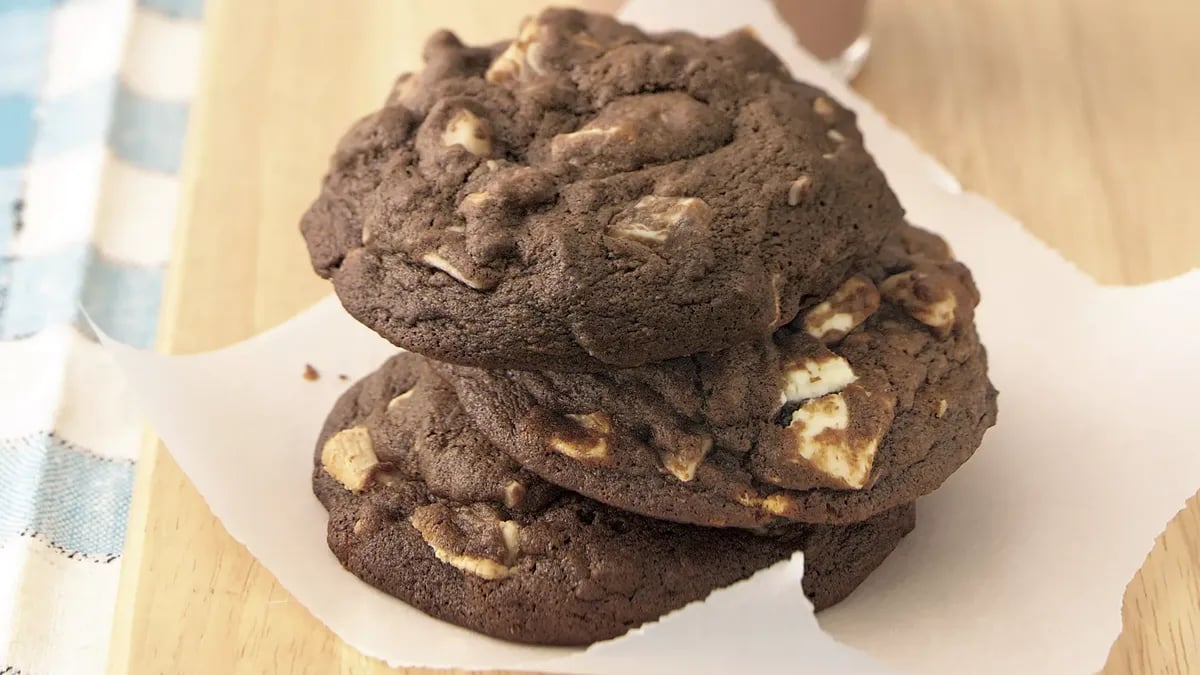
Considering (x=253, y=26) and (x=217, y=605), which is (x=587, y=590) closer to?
(x=217, y=605)

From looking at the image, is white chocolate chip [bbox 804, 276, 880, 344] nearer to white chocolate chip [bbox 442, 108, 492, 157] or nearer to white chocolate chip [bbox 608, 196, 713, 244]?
white chocolate chip [bbox 608, 196, 713, 244]

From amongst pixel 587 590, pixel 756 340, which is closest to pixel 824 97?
pixel 756 340

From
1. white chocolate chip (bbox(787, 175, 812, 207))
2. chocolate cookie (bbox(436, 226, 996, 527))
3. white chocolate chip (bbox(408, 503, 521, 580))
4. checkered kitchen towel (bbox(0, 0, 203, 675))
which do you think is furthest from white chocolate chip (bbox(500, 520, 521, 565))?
checkered kitchen towel (bbox(0, 0, 203, 675))

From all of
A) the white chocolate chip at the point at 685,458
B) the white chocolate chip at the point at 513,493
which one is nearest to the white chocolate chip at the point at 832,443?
the white chocolate chip at the point at 685,458

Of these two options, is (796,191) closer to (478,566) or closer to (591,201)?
(591,201)

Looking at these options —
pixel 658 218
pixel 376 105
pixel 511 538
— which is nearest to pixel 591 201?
pixel 658 218

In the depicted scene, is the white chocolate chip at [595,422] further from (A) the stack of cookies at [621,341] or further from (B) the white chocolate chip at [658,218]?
(B) the white chocolate chip at [658,218]
